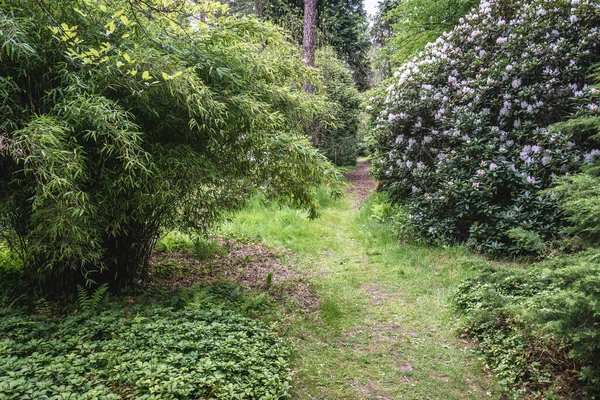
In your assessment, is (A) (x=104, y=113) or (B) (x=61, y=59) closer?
(A) (x=104, y=113)

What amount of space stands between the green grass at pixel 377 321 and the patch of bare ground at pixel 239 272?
22 centimetres

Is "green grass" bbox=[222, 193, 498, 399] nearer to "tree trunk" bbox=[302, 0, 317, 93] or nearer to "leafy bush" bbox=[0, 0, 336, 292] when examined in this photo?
"leafy bush" bbox=[0, 0, 336, 292]

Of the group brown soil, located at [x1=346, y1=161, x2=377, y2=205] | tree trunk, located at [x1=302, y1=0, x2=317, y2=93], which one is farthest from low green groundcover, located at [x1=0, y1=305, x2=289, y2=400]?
tree trunk, located at [x1=302, y1=0, x2=317, y2=93]

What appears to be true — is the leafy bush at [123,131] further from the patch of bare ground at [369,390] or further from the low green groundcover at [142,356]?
the patch of bare ground at [369,390]

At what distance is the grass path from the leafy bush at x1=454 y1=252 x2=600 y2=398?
0.19 metres

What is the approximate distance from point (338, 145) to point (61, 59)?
1098 cm

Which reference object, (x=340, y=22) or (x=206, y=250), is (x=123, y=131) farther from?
(x=340, y=22)

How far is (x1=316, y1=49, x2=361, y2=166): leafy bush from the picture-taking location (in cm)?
1167

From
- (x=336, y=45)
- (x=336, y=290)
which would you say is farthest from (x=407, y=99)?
(x=336, y=45)

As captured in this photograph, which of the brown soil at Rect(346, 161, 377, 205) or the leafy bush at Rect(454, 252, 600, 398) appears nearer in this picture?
the leafy bush at Rect(454, 252, 600, 398)

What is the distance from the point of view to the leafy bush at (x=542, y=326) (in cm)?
208

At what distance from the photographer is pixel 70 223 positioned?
241 cm

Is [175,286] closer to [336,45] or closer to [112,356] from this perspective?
[112,356]

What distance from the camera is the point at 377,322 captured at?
11.7 feet
